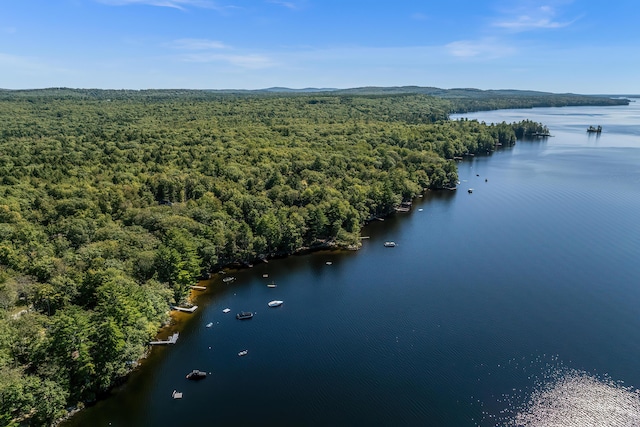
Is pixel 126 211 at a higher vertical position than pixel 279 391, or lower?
higher

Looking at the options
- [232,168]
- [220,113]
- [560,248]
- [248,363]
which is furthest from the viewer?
[220,113]

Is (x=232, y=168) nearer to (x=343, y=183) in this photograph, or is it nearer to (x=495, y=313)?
(x=343, y=183)

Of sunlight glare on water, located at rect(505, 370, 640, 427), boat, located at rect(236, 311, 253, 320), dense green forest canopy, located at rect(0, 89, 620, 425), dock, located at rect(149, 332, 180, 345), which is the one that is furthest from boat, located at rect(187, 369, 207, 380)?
sunlight glare on water, located at rect(505, 370, 640, 427)

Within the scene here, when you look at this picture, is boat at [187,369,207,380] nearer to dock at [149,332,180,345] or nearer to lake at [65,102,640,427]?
lake at [65,102,640,427]

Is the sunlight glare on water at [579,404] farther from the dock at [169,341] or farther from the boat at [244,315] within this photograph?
the dock at [169,341]

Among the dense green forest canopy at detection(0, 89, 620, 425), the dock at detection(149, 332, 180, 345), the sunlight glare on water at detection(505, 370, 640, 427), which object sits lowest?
the sunlight glare on water at detection(505, 370, 640, 427)

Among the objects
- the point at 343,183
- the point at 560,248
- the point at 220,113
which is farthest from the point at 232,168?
the point at 220,113
